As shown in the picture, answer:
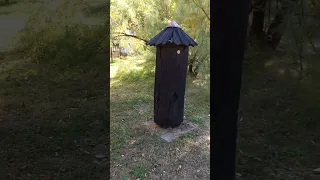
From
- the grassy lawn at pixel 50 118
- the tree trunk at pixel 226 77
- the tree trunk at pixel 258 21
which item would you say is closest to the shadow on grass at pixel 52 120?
the grassy lawn at pixel 50 118

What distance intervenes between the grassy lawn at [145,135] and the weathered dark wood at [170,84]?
0.19 m

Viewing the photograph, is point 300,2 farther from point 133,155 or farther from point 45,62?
point 133,155

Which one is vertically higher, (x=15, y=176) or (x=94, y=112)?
(x=94, y=112)

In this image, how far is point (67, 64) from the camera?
1.07 m

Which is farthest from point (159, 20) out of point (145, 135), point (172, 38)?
point (145, 135)

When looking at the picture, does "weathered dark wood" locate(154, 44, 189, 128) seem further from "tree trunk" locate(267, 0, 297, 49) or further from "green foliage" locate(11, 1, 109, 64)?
"tree trunk" locate(267, 0, 297, 49)

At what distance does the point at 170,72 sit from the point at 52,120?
160 cm

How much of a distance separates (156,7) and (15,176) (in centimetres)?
265

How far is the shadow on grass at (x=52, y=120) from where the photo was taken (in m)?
Answer: 1.01

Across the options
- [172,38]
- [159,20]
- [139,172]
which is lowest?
[139,172]

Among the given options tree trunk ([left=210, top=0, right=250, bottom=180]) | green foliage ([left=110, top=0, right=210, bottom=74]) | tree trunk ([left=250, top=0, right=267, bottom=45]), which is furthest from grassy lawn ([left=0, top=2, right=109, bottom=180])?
green foliage ([left=110, top=0, right=210, bottom=74])

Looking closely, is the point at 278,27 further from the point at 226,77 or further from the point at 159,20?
the point at 159,20

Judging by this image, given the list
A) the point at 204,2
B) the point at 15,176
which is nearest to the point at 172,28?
the point at 204,2

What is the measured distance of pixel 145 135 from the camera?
2.58m
